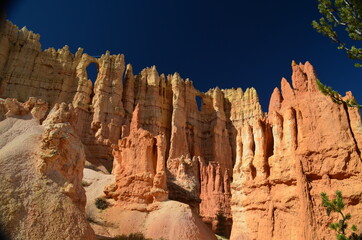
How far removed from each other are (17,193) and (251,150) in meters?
14.1

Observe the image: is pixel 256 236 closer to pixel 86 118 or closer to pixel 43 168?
pixel 43 168

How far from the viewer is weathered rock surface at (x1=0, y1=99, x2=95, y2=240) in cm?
1061

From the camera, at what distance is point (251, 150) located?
20.6m

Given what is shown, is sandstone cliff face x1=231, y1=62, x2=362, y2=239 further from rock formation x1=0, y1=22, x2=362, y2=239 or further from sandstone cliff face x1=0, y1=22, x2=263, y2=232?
sandstone cliff face x1=0, y1=22, x2=263, y2=232

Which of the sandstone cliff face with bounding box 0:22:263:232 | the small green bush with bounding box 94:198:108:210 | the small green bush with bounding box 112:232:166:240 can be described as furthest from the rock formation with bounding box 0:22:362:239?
the small green bush with bounding box 112:232:166:240

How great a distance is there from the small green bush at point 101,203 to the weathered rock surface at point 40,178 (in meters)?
10.0

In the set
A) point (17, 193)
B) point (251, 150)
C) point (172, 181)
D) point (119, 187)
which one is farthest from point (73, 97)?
point (17, 193)

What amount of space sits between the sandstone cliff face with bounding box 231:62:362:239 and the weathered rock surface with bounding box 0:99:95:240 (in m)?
9.81

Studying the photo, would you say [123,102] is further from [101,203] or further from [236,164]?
[236,164]

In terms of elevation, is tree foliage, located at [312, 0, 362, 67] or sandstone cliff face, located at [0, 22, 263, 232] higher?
sandstone cliff face, located at [0, 22, 263, 232]

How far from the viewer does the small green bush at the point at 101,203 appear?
80.4 ft

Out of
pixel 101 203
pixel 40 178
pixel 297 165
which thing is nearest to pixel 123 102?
pixel 101 203

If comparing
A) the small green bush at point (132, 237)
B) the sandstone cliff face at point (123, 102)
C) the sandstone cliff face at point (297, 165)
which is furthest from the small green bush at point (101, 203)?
the sandstone cliff face at point (123, 102)

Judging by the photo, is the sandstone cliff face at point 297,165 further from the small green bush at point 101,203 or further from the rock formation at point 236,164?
the small green bush at point 101,203
